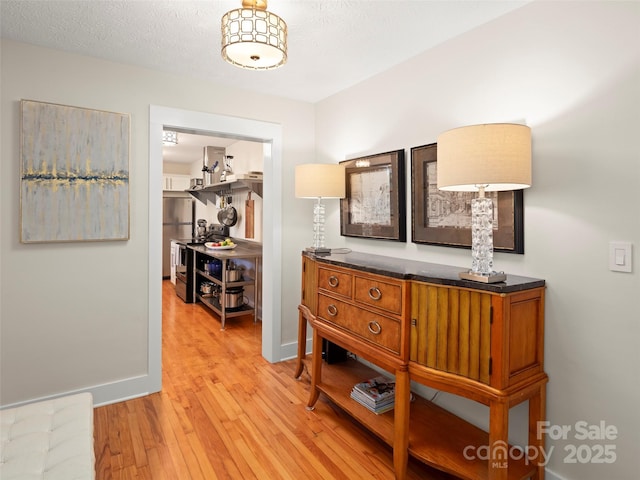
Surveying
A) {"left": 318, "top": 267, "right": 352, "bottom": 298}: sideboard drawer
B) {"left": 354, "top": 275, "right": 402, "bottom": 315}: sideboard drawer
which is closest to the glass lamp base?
{"left": 354, "top": 275, "right": 402, "bottom": 315}: sideboard drawer

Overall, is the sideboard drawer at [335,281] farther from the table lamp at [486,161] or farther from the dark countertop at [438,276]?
the table lamp at [486,161]

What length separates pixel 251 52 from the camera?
1722 mm

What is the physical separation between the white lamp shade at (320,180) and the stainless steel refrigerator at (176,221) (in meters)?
5.32

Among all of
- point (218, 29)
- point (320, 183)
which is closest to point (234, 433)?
point (320, 183)

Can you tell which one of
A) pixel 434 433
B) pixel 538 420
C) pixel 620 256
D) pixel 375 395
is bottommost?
pixel 434 433

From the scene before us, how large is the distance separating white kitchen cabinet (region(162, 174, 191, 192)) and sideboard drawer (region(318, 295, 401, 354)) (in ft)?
19.0

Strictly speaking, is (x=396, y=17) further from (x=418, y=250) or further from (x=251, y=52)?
(x=418, y=250)

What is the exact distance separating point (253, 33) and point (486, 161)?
1114 mm

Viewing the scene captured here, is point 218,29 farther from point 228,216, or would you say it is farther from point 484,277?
point 228,216

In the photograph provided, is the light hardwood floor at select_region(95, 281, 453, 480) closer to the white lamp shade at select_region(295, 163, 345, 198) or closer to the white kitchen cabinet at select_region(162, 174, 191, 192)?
the white lamp shade at select_region(295, 163, 345, 198)

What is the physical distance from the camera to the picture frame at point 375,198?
2484 mm

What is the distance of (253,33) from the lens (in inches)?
59.7

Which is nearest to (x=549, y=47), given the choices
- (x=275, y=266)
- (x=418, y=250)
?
(x=418, y=250)

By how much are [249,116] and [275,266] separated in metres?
1.33
